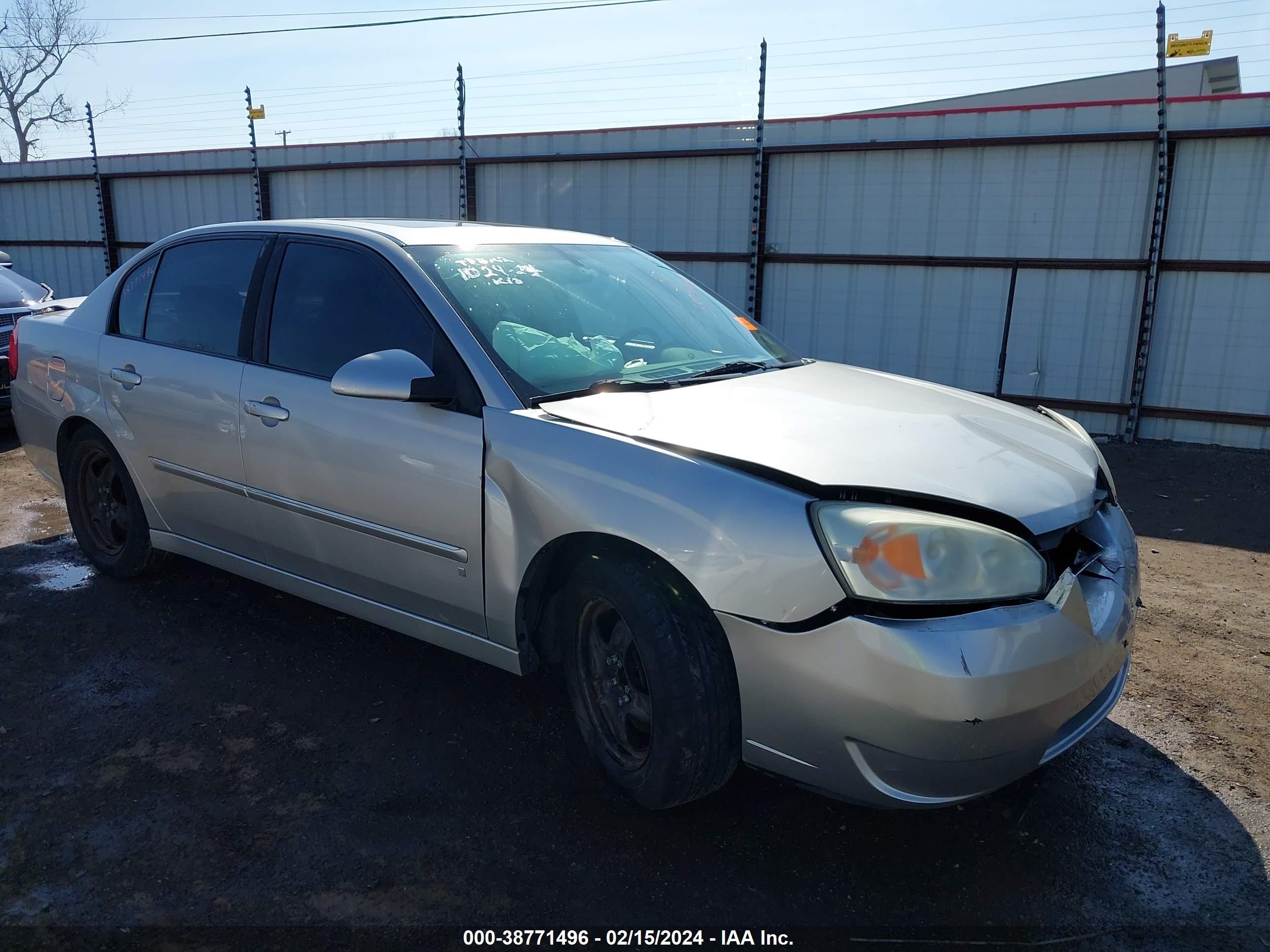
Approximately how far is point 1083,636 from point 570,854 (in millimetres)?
1404

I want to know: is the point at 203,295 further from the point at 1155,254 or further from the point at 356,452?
the point at 1155,254

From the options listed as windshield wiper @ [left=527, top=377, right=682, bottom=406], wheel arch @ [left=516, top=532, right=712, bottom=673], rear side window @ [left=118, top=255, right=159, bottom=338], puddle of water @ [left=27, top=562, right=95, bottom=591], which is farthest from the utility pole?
puddle of water @ [left=27, top=562, right=95, bottom=591]

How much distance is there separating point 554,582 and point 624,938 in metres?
1.00

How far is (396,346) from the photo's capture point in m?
3.17

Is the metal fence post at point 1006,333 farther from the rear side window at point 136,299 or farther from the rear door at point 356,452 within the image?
the rear side window at point 136,299

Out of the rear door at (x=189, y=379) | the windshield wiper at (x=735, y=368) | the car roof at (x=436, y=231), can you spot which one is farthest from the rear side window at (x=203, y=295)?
the windshield wiper at (x=735, y=368)

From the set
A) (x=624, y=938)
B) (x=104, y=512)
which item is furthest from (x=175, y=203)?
(x=624, y=938)

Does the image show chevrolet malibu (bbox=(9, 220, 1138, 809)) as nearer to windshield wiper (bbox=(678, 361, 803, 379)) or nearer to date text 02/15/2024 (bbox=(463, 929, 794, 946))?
windshield wiper (bbox=(678, 361, 803, 379))

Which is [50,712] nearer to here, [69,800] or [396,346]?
[69,800]

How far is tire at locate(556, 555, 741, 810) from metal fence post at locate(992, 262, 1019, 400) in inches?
279

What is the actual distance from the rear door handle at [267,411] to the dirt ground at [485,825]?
3.18 feet

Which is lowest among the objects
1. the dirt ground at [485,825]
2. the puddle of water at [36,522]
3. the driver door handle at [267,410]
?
the puddle of water at [36,522]

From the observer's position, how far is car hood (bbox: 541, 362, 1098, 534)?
236cm

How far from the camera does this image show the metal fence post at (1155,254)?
798cm
